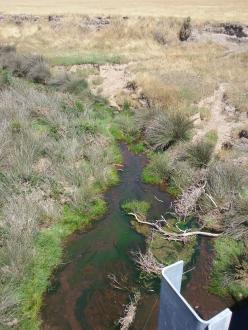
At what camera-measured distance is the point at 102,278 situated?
1075 cm

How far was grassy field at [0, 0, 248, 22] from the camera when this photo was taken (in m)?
41.1

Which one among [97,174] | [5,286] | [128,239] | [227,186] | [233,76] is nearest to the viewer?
[5,286]

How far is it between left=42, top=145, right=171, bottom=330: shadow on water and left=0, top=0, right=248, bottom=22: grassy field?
96.4ft

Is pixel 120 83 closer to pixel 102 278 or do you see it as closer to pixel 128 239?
pixel 128 239

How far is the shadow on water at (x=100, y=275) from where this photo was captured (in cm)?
952

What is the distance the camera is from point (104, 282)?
10.6 m

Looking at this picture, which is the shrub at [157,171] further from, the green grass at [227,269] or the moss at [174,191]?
the green grass at [227,269]

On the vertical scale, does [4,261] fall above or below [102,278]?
above

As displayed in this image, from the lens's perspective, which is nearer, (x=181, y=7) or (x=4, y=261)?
(x=4, y=261)

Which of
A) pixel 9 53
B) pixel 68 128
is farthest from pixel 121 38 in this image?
pixel 68 128

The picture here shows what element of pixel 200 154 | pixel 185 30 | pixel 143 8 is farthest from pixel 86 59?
pixel 200 154

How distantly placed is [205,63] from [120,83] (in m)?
6.73

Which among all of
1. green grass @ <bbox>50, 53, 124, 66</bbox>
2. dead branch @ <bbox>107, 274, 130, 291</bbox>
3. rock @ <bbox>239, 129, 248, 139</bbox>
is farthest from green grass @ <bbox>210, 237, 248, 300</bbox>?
green grass @ <bbox>50, 53, 124, 66</bbox>

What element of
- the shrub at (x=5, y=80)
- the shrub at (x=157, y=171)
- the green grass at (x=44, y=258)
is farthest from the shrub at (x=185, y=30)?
the green grass at (x=44, y=258)
